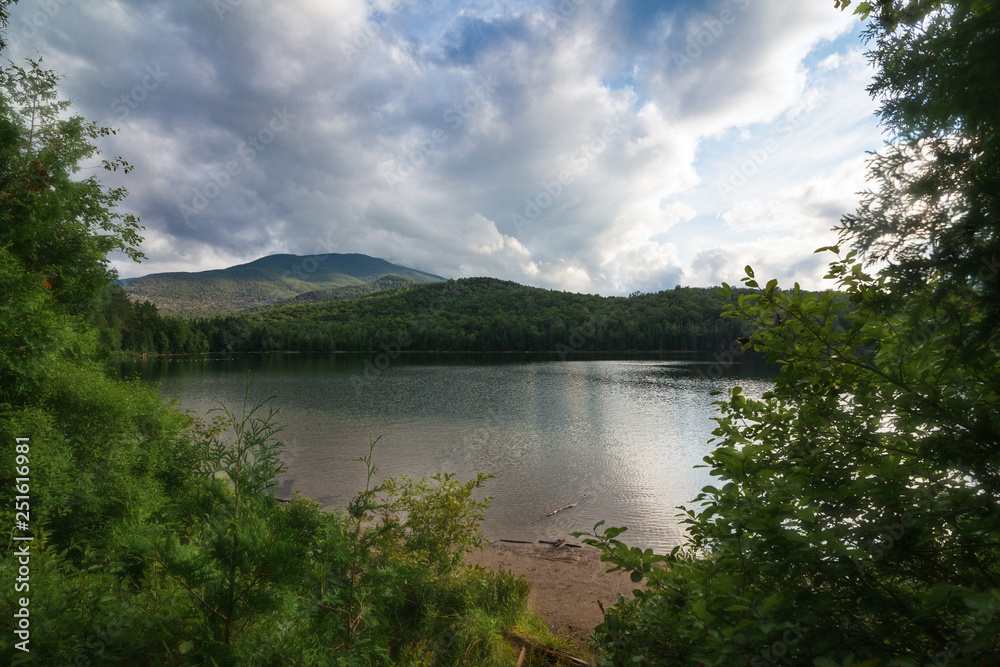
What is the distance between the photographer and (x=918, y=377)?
2.36 meters

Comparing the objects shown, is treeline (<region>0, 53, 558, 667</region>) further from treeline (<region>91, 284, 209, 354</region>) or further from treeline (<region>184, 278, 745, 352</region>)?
treeline (<region>184, 278, 745, 352</region>)

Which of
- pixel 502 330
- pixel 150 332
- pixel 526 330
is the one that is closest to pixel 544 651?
pixel 150 332

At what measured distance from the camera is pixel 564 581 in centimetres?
1010

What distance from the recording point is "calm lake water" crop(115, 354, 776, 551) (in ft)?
51.8

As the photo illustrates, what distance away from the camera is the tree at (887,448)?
1.83 meters

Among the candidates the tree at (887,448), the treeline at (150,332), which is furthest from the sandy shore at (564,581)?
the treeline at (150,332)

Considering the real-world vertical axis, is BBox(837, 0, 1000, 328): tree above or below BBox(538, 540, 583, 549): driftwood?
above

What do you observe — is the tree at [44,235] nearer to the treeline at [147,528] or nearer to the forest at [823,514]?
the treeline at [147,528]

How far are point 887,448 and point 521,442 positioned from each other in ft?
77.2

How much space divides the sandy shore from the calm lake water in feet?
4.36

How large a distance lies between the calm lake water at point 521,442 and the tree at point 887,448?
11829 millimetres

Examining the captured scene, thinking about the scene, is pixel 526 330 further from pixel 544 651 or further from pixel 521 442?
pixel 544 651

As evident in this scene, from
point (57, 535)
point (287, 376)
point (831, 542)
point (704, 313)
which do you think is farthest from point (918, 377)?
point (704, 313)

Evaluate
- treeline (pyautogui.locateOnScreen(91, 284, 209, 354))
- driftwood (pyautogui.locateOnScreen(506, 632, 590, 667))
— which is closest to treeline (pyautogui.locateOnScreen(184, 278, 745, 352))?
treeline (pyautogui.locateOnScreen(91, 284, 209, 354))
